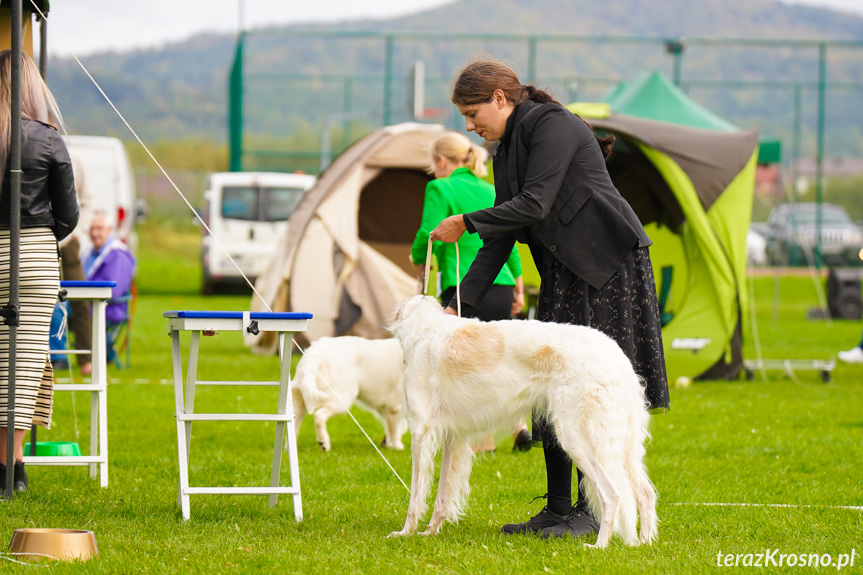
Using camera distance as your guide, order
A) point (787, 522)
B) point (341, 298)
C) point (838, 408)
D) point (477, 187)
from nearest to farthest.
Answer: point (787, 522)
point (477, 187)
point (838, 408)
point (341, 298)

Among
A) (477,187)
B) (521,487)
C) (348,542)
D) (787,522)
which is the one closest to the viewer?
(348,542)

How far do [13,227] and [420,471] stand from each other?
1984 millimetres

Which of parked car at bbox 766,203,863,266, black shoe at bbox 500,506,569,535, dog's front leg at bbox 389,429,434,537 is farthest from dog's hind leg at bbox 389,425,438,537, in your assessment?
parked car at bbox 766,203,863,266

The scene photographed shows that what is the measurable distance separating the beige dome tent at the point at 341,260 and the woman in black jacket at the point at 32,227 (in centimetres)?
573

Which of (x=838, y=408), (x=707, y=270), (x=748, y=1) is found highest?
(x=748, y=1)

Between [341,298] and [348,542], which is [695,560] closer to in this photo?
[348,542]

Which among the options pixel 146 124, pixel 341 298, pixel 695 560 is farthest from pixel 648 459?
pixel 146 124

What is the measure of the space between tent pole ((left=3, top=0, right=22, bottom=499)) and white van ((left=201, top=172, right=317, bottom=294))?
1404 cm

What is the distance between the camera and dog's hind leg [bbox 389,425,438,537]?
3.62 meters

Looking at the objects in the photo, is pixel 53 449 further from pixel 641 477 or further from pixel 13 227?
pixel 641 477

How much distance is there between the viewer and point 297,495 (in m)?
4.09

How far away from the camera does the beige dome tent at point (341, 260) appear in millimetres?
10375

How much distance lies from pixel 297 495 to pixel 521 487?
121 centimetres

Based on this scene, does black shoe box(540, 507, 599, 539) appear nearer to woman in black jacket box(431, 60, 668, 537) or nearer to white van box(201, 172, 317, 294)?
woman in black jacket box(431, 60, 668, 537)
